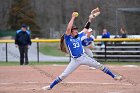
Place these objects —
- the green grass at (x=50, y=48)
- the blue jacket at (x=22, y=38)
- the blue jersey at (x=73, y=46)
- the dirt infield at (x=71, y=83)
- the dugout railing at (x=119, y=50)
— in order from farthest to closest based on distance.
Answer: the green grass at (x=50, y=48) < the dugout railing at (x=119, y=50) < the blue jacket at (x=22, y=38) < the dirt infield at (x=71, y=83) < the blue jersey at (x=73, y=46)

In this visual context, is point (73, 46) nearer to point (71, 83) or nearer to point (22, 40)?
point (71, 83)

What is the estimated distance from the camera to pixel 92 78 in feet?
54.4

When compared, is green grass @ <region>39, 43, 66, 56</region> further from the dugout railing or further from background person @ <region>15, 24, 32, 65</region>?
background person @ <region>15, 24, 32, 65</region>

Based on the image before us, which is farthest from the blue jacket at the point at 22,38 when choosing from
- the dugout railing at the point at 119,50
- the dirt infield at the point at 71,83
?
the dugout railing at the point at 119,50

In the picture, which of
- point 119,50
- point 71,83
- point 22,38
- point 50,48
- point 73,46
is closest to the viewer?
point 73,46

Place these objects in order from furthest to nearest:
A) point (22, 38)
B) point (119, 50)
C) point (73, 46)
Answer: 1. point (119, 50)
2. point (22, 38)
3. point (73, 46)

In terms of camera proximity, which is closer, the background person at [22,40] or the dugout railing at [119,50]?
the background person at [22,40]

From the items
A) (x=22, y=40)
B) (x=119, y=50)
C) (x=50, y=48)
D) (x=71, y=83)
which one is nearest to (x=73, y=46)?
(x=71, y=83)

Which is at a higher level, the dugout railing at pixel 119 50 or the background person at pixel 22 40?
the background person at pixel 22 40

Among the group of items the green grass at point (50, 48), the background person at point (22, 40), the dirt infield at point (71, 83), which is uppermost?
the background person at point (22, 40)

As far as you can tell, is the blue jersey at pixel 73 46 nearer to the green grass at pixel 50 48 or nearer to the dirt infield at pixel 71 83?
the dirt infield at pixel 71 83

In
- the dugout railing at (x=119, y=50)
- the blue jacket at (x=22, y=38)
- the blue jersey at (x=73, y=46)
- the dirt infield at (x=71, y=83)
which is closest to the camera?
the blue jersey at (x=73, y=46)

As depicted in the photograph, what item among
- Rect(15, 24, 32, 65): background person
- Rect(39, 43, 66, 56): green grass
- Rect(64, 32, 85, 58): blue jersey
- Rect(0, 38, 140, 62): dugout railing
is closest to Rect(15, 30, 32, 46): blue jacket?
Rect(15, 24, 32, 65): background person

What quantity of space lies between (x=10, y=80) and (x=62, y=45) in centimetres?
434
